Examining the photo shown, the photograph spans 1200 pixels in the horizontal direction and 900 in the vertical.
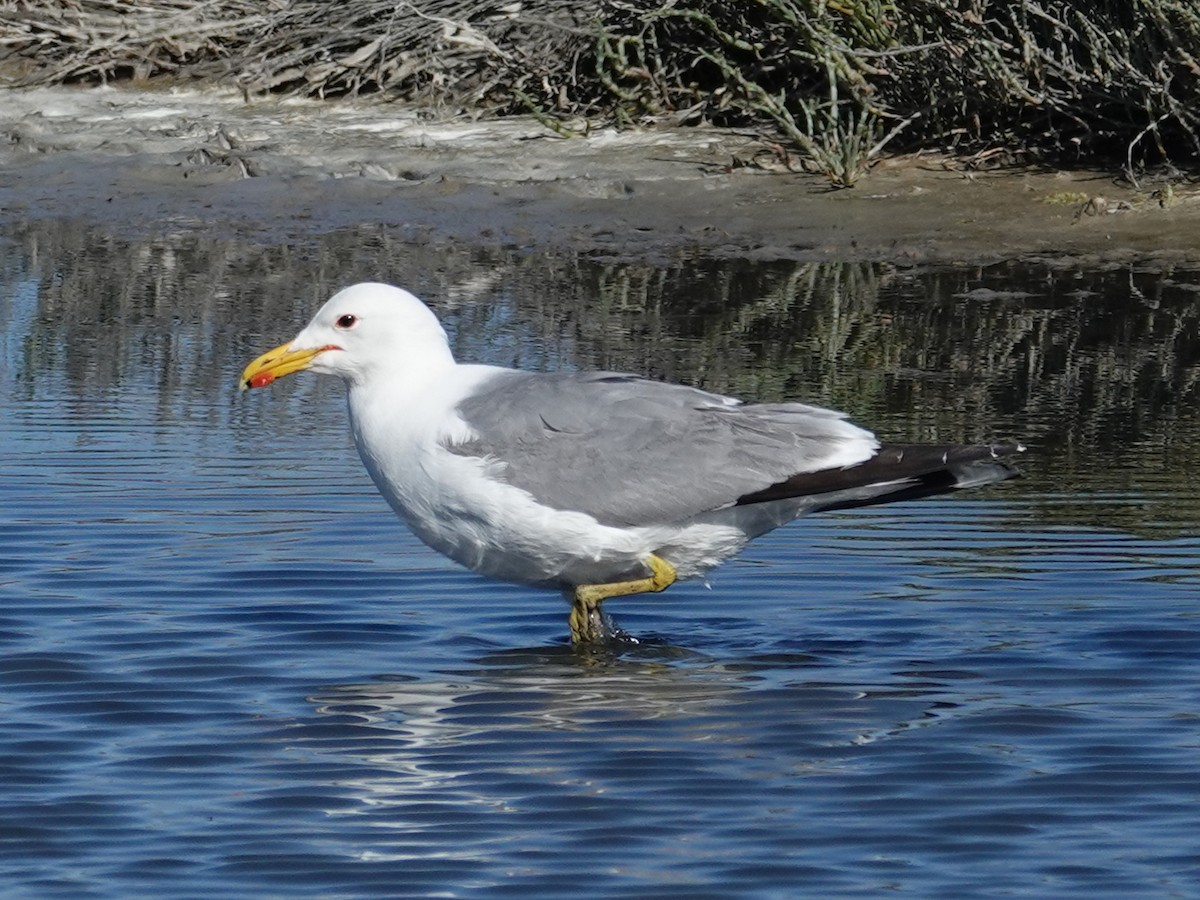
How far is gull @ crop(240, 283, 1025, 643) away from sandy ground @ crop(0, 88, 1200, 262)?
5941mm

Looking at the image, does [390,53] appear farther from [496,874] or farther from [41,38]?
[496,874]

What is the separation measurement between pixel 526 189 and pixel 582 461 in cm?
755

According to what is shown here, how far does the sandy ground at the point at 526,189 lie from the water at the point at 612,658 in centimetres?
205

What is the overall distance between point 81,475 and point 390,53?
8.10m

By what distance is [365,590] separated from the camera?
6.79 metres

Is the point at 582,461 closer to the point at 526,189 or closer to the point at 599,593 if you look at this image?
the point at 599,593

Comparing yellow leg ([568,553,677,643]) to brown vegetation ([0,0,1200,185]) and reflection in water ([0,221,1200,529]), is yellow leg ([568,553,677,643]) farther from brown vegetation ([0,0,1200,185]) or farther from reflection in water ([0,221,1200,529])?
brown vegetation ([0,0,1200,185])

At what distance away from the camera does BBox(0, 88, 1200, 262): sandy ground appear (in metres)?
12.4

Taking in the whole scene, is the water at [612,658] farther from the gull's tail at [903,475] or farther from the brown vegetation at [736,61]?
the brown vegetation at [736,61]

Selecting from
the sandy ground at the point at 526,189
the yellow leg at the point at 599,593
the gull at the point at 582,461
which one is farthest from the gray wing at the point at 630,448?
the sandy ground at the point at 526,189

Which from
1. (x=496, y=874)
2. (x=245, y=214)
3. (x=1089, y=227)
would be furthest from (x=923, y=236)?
(x=496, y=874)

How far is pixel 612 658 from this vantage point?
629cm

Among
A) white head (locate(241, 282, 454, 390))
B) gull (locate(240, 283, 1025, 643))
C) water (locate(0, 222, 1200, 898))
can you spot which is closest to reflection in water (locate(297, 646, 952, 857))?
water (locate(0, 222, 1200, 898))

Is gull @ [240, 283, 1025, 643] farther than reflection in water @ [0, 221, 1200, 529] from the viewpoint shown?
No
